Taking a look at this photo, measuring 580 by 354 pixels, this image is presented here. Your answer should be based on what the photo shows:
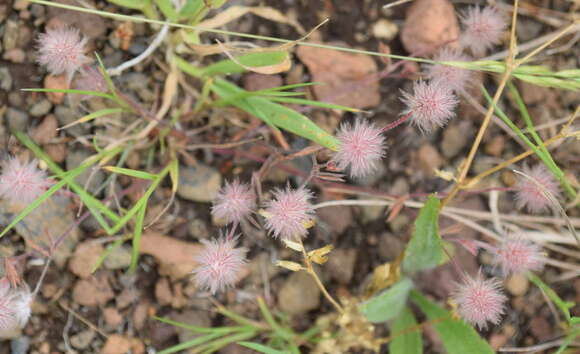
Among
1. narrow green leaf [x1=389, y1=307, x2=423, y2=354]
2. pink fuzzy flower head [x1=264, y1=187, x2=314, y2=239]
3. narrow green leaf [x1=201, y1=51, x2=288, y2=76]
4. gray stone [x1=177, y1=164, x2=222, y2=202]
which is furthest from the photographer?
gray stone [x1=177, y1=164, x2=222, y2=202]

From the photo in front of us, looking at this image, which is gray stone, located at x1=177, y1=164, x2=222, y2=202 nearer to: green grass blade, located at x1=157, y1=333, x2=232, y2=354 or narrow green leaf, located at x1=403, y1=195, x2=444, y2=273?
green grass blade, located at x1=157, y1=333, x2=232, y2=354

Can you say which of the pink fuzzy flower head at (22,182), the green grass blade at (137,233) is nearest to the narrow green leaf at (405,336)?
the green grass blade at (137,233)

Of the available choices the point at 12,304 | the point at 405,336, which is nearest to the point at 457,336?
the point at 405,336

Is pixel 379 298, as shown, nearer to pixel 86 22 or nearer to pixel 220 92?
pixel 220 92

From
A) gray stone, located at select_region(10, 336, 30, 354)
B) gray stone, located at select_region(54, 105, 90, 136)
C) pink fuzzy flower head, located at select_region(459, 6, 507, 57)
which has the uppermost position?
pink fuzzy flower head, located at select_region(459, 6, 507, 57)

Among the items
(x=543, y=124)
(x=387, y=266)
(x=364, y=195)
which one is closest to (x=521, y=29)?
(x=543, y=124)

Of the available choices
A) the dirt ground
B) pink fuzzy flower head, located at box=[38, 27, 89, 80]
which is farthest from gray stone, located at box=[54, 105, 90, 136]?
pink fuzzy flower head, located at box=[38, 27, 89, 80]

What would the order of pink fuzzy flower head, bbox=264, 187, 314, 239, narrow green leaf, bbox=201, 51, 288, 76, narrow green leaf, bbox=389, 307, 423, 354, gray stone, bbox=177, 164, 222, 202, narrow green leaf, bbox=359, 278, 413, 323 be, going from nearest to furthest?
pink fuzzy flower head, bbox=264, 187, 314, 239
narrow green leaf, bbox=201, 51, 288, 76
narrow green leaf, bbox=359, 278, 413, 323
narrow green leaf, bbox=389, 307, 423, 354
gray stone, bbox=177, 164, 222, 202
